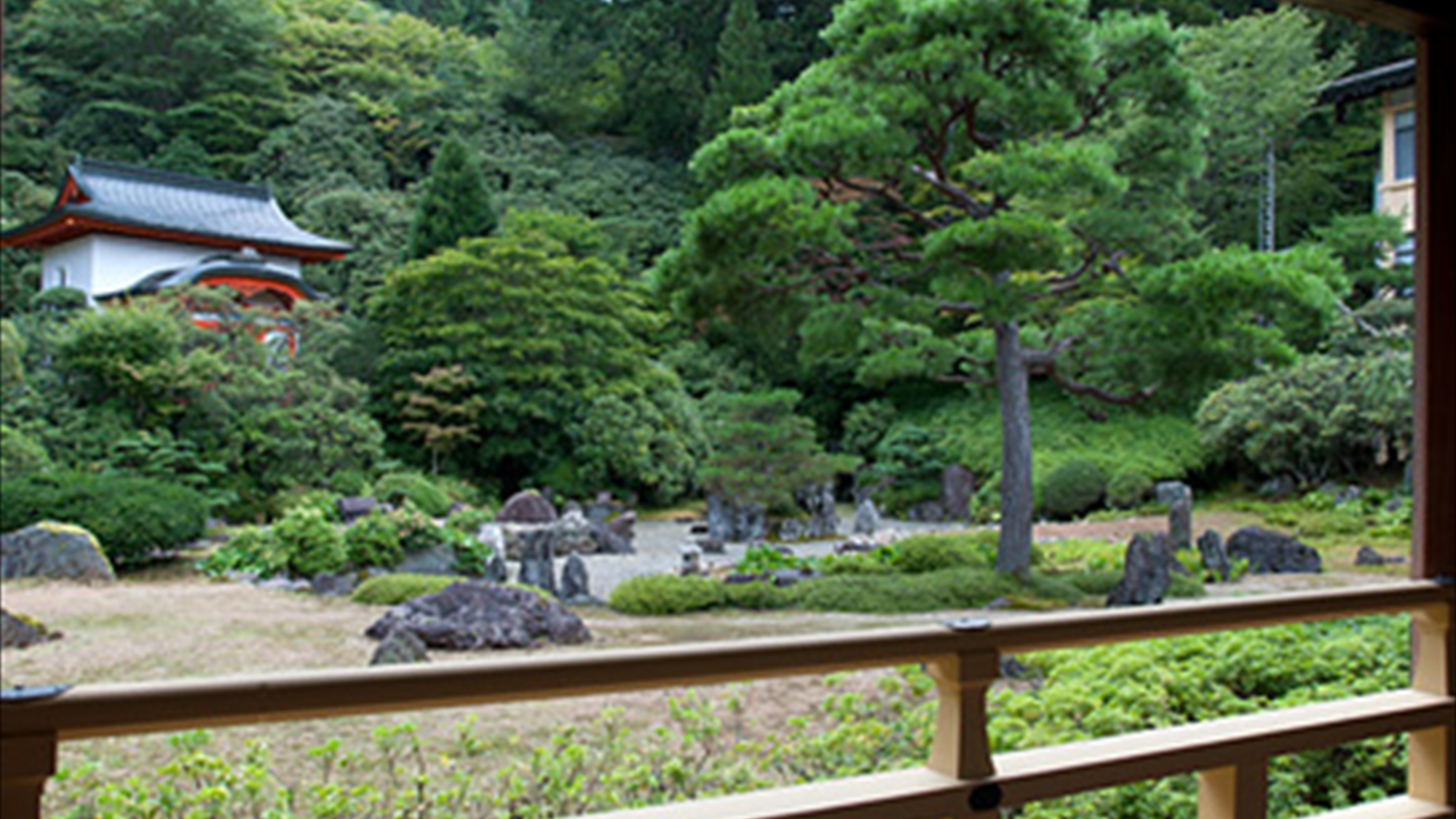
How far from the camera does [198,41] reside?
289 inches

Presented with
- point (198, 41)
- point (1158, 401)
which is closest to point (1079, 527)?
point (1158, 401)

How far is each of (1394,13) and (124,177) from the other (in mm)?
8737

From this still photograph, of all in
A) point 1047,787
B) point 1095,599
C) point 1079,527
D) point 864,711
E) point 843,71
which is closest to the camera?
point 1047,787

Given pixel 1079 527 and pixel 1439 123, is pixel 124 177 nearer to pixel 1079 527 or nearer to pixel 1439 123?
pixel 1079 527

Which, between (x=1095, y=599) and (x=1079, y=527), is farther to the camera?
(x=1079, y=527)

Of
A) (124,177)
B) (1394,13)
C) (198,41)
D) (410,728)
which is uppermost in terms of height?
(198,41)

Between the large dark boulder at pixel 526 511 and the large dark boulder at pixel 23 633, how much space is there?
420cm

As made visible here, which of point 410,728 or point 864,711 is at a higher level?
point 410,728

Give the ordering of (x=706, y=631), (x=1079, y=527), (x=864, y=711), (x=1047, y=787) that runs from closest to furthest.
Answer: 1. (x=1047, y=787)
2. (x=864, y=711)
3. (x=706, y=631)
4. (x=1079, y=527)

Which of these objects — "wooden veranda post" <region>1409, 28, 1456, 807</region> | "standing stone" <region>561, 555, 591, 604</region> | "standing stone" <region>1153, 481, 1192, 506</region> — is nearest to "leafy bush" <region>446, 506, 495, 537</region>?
"standing stone" <region>561, 555, 591, 604</region>

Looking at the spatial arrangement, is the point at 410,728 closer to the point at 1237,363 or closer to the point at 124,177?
the point at 1237,363

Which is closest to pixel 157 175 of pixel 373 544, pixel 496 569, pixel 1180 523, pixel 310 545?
pixel 310 545

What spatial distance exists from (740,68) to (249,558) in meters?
5.30

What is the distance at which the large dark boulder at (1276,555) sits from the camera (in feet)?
21.4
